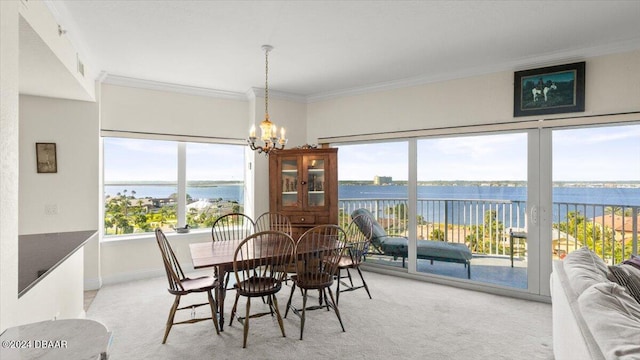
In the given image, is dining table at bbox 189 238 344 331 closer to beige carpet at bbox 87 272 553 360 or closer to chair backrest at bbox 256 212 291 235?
beige carpet at bbox 87 272 553 360

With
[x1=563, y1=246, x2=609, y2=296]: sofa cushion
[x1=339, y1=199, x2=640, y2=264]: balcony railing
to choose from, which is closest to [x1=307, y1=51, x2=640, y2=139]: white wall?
[x1=339, y1=199, x2=640, y2=264]: balcony railing

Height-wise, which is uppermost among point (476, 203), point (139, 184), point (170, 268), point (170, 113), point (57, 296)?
point (170, 113)

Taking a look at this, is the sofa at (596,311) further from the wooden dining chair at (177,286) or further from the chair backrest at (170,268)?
the chair backrest at (170,268)

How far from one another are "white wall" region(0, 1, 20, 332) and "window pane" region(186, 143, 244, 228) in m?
3.46

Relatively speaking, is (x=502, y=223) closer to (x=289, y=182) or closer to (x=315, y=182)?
(x=315, y=182)

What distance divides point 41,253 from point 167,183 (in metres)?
2.68

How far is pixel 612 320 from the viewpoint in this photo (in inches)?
53.6

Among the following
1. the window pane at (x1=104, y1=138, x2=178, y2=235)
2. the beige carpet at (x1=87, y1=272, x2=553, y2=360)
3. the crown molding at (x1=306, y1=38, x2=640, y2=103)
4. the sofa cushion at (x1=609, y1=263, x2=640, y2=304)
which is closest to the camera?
the sofa cushion at (x1=609, y1=263, x2=640, y2=304)

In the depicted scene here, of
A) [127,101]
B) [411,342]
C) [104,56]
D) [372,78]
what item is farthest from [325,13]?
[127,101]

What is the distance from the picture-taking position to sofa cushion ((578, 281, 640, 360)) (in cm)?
120

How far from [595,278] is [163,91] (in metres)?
5.01

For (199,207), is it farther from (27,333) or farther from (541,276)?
(541,276)

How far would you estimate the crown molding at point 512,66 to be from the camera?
3.29 m

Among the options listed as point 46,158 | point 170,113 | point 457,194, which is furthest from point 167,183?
point 457,194
